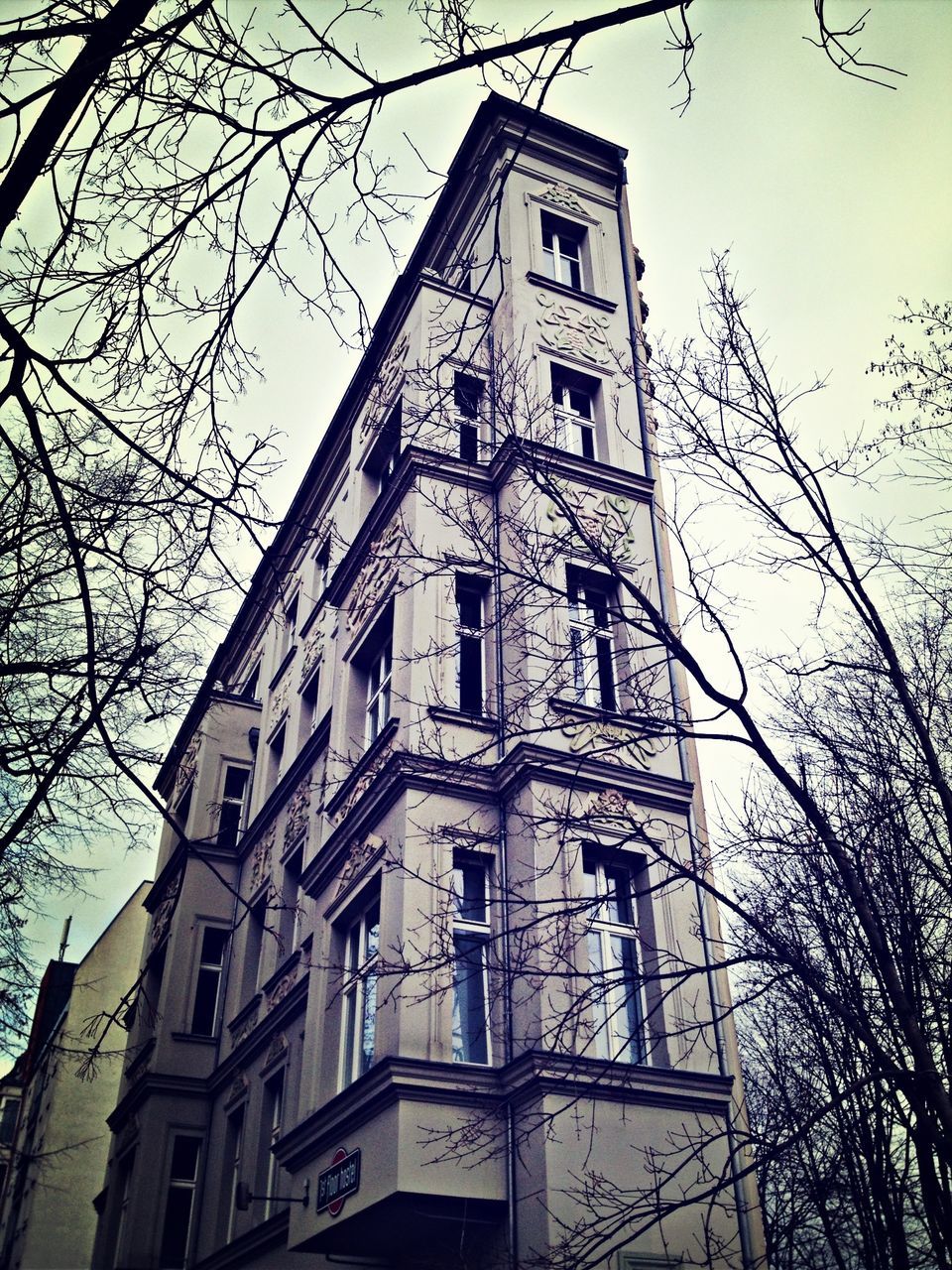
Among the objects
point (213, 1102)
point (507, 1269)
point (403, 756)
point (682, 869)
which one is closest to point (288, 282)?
point (682, 869)

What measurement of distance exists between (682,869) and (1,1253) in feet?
101

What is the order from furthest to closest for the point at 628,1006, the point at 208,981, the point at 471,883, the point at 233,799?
the point at 233,799
the point at 208,981
the point at 471,883
the point at 628,1006

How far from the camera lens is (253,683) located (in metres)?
25.8

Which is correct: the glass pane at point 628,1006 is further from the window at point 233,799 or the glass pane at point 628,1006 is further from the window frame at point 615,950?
the window at point 233,799

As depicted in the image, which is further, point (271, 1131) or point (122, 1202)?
point (122, 1202)

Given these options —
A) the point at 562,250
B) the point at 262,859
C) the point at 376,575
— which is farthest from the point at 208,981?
the point at 562,250

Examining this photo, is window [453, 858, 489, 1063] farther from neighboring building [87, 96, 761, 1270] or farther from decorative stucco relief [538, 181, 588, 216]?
decorative stucco relief [538, 181, 588, 216]

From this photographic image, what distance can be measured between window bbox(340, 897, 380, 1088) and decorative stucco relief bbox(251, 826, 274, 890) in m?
6.61

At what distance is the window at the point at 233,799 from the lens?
23.6 meters

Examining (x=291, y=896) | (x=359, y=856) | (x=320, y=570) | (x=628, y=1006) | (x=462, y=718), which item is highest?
(x=320, y=570)

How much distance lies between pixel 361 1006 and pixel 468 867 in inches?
81.8

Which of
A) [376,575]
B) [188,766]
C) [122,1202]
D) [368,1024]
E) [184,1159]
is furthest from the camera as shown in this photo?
[188,766]

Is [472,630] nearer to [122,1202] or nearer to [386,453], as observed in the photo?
[386,453]

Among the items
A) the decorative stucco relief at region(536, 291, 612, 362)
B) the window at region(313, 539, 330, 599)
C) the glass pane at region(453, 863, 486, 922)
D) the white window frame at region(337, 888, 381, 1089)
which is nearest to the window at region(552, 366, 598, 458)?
the decorative stucco relief at region(536, 291, 612, 362)
